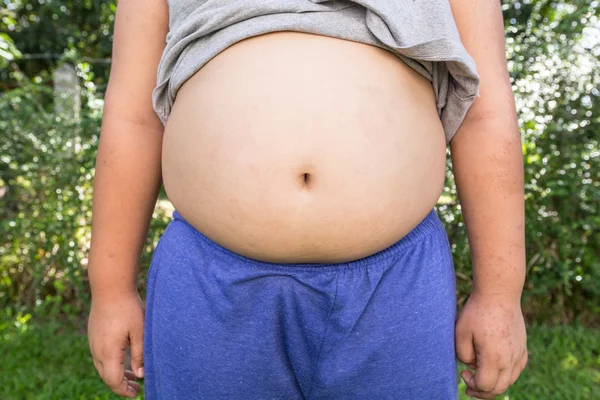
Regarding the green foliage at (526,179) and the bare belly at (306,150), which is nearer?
the bare belly at (306,150)

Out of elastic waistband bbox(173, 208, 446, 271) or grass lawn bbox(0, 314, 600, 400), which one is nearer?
elastic waistband bbox(173, 208, 446, 271)

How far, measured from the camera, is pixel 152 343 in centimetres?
123

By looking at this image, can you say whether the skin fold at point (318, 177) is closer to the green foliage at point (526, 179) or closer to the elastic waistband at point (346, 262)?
the elastic waistband at point (346, 262)

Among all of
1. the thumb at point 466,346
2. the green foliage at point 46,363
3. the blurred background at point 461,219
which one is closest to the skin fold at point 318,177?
the thumb at point 466,346

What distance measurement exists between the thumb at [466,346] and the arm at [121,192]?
2.26 ft

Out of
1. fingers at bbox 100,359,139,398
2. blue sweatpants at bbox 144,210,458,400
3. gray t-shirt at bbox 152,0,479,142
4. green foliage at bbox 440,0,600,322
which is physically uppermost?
gray t-shirt at bbox 152,0,479,142

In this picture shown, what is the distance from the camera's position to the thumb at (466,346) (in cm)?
124

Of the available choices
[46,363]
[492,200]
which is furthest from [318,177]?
[46,363]

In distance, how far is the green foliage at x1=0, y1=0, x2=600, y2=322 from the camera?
10.2ft

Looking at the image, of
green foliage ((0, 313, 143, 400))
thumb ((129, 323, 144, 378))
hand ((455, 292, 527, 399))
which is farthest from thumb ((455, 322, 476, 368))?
green foliage ((0, 313, 143, 400))

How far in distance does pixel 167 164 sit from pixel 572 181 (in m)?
2.49

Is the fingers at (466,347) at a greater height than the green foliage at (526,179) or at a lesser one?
greater

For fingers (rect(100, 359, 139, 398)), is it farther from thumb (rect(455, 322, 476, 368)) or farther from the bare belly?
thumb (rect(455, 322, 476, 368))

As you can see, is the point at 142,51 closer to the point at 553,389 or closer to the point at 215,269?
the point at 215,269
